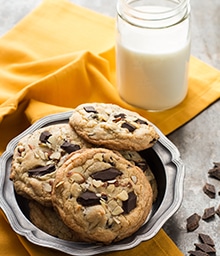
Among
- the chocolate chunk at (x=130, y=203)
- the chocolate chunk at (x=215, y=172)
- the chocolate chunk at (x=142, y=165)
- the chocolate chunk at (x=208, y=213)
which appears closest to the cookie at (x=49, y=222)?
the chocolate chunk at (x=130, y=203)

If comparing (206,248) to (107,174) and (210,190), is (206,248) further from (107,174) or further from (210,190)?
(107,174)

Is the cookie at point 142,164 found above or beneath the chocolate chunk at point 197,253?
above

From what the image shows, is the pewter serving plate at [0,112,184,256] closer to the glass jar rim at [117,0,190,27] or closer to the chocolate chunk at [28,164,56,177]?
the chocolate chunk at [28,164,56,177]

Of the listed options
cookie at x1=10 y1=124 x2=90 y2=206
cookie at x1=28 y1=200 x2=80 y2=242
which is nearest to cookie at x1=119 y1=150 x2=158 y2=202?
cookie at x1=10 y1=124 x2=90 y2=206

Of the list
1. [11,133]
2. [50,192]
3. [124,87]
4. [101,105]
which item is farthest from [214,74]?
[50,192]

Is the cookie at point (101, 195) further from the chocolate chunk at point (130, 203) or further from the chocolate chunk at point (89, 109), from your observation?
the chocolate chunk at point (89, 109)

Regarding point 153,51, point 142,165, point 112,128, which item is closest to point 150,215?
point 142,165
